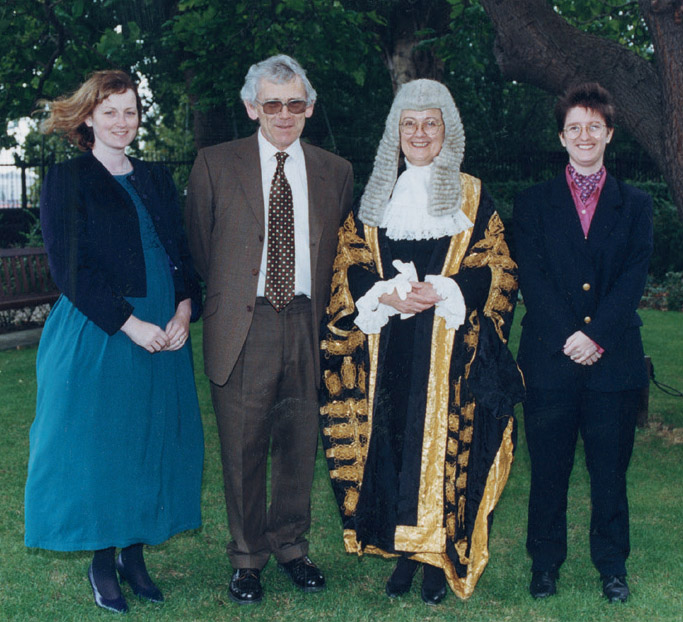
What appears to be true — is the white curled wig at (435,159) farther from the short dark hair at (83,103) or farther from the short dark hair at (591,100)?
the short dark hair at (83,103)

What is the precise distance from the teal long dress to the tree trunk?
3327 millimetres

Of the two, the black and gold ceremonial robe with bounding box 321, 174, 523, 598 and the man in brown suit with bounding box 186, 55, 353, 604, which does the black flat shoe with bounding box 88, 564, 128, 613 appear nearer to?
the man in brown suit with bounding box 186, 55, 353, 604

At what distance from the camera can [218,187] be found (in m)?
4.01

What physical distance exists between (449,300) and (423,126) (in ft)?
2.45

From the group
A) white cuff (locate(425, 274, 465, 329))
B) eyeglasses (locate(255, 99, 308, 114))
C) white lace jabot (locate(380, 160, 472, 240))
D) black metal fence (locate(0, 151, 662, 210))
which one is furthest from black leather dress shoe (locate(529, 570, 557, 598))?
black metal fence (locate(0, 151, 662, 210))

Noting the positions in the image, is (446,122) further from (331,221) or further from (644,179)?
(644,179)

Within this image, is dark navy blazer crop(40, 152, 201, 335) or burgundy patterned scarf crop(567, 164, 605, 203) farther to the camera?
burgundy patterned scarf crop(567, 164, 605, 203)

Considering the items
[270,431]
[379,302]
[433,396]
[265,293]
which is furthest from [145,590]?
[379,302]

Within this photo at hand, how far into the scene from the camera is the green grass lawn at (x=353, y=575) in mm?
3932

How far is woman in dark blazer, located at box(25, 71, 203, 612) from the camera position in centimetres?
378

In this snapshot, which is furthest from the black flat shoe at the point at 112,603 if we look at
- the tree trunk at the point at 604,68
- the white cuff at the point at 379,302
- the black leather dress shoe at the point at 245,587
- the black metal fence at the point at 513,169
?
the black metal fence at the point at 513,169

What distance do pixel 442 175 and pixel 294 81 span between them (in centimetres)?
76

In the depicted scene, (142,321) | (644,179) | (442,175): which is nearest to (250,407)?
(142,321)

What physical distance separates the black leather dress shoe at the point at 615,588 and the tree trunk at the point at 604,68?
2.70 meters
